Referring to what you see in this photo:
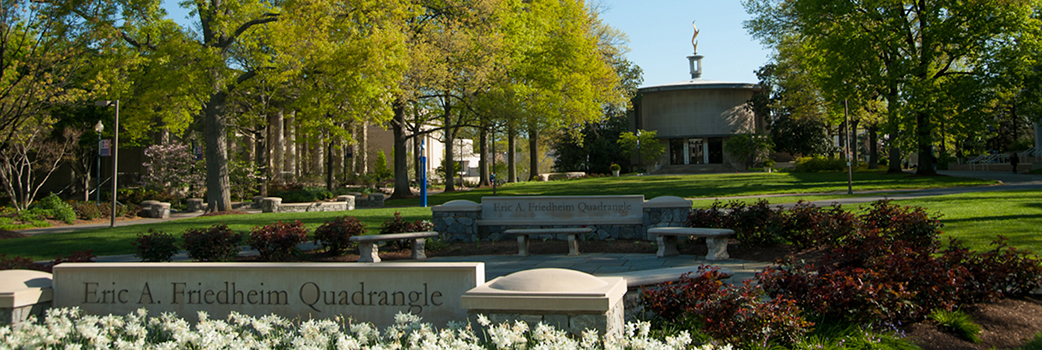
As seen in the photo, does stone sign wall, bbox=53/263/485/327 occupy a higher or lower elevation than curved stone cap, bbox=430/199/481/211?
lower

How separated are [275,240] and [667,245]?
19.4ft

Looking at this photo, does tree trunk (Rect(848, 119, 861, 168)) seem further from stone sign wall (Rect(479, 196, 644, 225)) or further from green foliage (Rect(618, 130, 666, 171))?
stone sign wall (Rect(479, 196, 644, 225))

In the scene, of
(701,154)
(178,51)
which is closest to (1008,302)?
(178,51)

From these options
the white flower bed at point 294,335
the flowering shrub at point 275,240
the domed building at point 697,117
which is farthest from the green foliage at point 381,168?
the white flower bed at point 294,335

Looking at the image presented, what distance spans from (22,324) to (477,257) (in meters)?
6.38

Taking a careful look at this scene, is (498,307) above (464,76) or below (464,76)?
below

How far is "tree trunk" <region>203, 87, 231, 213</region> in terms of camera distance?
67.4 feet

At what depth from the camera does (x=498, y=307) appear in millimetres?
4500

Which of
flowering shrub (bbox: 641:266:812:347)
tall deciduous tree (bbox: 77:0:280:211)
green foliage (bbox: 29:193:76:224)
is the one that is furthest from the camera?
green foliage (bbox: 29:193:76:224)

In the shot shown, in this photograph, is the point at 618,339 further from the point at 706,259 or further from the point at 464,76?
the point at 464,76

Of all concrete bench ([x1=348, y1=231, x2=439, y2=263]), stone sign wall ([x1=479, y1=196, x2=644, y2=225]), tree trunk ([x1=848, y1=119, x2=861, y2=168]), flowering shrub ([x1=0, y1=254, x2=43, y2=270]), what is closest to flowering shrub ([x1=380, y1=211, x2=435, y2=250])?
concrete bench ([x1=348, y1=231, x2=439, y2=263])

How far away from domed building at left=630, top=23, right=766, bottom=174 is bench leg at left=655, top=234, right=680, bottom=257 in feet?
154

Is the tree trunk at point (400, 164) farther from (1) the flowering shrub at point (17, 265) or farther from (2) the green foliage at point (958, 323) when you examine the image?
(2) the green foliage at point (958, 323)

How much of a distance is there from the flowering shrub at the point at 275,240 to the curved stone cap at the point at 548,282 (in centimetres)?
636
